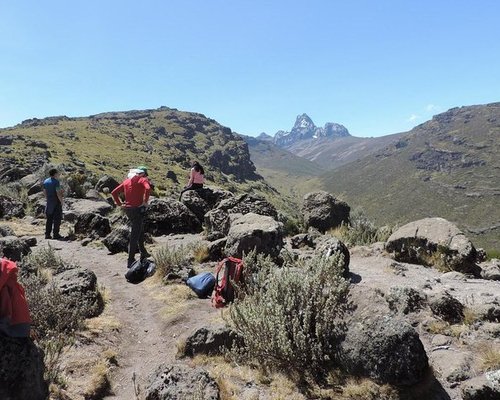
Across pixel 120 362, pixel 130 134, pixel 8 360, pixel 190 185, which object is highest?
pixel 130 134

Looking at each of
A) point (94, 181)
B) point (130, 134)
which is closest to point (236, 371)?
point (94, 181)

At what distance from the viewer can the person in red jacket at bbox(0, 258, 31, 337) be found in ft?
13.2

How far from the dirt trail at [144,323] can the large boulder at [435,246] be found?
17.2ft

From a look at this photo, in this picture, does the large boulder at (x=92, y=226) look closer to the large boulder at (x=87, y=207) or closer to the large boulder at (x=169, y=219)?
the large boulder at (x=169, y=219)

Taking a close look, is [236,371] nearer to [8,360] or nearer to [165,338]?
[165,338]

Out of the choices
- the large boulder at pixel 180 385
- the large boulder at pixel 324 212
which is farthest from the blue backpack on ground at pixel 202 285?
the large boulder at pixel 324 212

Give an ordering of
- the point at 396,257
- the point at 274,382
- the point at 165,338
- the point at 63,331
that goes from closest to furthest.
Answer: the point at 274,382 → the point at 63,331 → the point at 165,338 → the point at 396,257

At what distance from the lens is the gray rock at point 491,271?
9008mm

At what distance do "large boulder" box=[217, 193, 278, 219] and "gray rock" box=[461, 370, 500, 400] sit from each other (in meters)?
9.80

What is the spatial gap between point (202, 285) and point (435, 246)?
551 cm

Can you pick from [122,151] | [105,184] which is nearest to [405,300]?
[105,184]

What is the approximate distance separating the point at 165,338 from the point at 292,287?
2.23 meters

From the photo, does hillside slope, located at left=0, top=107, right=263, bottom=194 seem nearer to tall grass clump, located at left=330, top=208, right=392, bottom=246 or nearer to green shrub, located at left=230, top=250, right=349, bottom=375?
tall grass clump, located at left=330, top=208, right=392, bottom=246

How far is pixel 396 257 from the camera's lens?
34.2 feet
